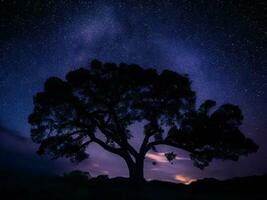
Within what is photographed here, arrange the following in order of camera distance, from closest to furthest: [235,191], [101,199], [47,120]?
[101,199]
[235,191]
[47,120]

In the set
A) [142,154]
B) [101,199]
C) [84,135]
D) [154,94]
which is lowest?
[101,199]

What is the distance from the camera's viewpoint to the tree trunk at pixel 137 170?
77.1ft

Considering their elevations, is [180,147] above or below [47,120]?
below

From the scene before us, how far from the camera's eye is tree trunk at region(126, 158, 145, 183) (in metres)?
23.5

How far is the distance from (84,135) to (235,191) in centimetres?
1541

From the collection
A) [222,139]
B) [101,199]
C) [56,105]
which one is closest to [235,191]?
[222,139]

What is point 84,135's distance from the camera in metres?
25.2

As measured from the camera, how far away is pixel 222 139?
74.5 feet

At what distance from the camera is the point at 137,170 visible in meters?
23.9

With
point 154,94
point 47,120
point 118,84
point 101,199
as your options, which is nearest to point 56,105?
point 47,120

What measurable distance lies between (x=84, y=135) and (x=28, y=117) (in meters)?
5.75

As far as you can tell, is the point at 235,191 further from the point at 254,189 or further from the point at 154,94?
the point at 154,94

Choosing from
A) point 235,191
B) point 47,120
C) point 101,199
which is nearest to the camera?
point 101,199

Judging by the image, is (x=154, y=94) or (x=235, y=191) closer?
(x=235, y=191)
